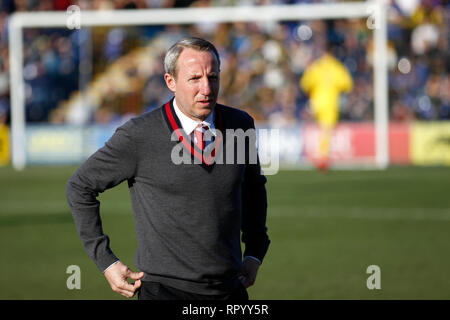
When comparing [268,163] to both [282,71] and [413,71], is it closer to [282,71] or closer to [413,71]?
[282,71]

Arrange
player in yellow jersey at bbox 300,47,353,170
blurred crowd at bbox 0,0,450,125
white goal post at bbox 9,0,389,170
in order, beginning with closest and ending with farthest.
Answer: player in yellow jersey at bbox 300,47,353,170 → white goal post at bbox 9,0,389,170 → blurred crowd at bbox 0,0,450,125

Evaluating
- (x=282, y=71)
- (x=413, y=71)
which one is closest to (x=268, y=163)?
(x=282, y=71)

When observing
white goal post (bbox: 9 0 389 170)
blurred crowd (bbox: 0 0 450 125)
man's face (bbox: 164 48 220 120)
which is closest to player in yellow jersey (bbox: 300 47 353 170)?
white goal post (bbox: 9 0 389 170)

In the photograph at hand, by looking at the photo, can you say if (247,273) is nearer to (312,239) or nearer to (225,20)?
(312,239)

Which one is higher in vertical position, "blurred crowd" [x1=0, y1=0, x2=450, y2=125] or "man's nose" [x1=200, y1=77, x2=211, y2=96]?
"blurred crowd" [x1=0, y1=0, x2=450, y2=125]

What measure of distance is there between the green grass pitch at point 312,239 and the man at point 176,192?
11.2 ft

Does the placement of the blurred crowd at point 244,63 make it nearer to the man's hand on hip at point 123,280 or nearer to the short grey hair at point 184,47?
the short grey hair at point 184,47

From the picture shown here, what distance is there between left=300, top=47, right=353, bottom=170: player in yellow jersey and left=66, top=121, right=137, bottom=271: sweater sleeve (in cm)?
1495

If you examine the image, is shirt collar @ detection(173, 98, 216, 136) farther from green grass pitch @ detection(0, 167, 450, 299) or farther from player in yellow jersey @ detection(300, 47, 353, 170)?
player in yellow jersey @ detection(300, 47, 353, 170)

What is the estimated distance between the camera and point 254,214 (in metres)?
4.14

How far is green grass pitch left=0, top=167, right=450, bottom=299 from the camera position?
7449 millimetres

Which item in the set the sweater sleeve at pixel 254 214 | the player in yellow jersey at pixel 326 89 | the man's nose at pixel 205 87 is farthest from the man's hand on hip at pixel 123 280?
the player in yellow jersey at pixel 326 89

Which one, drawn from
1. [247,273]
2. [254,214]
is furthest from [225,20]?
[247,273]

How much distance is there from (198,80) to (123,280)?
0.97 meters
